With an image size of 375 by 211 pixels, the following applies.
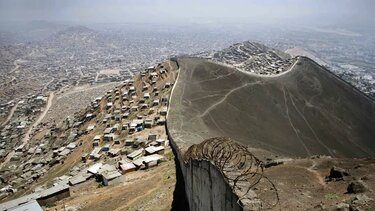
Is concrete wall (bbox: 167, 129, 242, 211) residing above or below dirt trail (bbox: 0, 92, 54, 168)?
above

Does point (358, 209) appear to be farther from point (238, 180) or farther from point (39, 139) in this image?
point (39, 139)

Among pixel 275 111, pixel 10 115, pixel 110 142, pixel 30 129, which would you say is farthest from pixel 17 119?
pixel 275 111

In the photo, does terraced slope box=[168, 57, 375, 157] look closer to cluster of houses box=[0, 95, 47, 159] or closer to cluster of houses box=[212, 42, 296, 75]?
cluster of houses box=[212, 42, 296, 75]

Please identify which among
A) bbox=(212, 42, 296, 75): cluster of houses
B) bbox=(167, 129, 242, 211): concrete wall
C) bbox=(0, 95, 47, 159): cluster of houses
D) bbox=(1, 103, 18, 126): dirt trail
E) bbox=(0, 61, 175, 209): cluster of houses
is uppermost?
bbox=(167, 129, 242, 211): concrete wall

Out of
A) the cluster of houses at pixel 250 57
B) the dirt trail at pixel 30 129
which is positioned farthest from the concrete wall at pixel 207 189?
the cluster of houses at pixel 250 57

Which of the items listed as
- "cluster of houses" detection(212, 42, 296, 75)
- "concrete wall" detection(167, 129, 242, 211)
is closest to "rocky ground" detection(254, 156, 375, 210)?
"concrete wall" detection(167, 129, 242, 211)

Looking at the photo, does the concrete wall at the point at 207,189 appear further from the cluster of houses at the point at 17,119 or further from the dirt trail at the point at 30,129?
the cluster of houses at the point at 17,119

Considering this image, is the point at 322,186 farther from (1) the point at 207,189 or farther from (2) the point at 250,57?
(2) the point at 250,57
